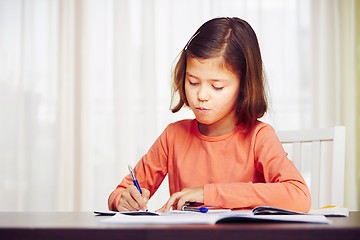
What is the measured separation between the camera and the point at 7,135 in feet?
11.6

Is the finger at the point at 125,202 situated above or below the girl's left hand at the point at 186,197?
below

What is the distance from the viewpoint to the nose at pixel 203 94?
60.2 inches

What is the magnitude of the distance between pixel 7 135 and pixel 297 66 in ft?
5.33

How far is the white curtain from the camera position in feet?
11.1

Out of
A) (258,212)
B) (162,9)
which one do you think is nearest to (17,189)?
(162,9)

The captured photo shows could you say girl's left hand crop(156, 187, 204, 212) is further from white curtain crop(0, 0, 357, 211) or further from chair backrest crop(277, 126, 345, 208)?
white curtain crop(0, 0, 357, 211)

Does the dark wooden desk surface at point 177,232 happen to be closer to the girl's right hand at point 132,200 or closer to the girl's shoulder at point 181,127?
the girl's right hand at point 132,200

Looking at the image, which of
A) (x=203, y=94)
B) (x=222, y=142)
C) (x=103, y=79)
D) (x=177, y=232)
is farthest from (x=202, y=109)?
(x=103, y=79)

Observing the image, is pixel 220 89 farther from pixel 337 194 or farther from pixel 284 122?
pixel 284 122

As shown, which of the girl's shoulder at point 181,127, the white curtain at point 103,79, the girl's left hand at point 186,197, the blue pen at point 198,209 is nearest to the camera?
the blue pen at point 198,209

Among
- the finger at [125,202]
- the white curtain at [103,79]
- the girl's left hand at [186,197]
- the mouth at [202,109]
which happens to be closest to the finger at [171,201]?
the girl's left hand at [186,197]

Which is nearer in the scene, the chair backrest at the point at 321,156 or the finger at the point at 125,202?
the finger at the point at 125,202

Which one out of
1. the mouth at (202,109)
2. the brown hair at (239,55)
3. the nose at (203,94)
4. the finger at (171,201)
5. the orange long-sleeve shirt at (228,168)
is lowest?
the finger at (171,201)

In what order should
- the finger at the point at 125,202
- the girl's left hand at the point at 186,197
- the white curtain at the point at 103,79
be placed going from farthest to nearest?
the white curtain at the point at 103,79 → the finger at the point at 125,202 → the girl's left hand at the point at 186,197
